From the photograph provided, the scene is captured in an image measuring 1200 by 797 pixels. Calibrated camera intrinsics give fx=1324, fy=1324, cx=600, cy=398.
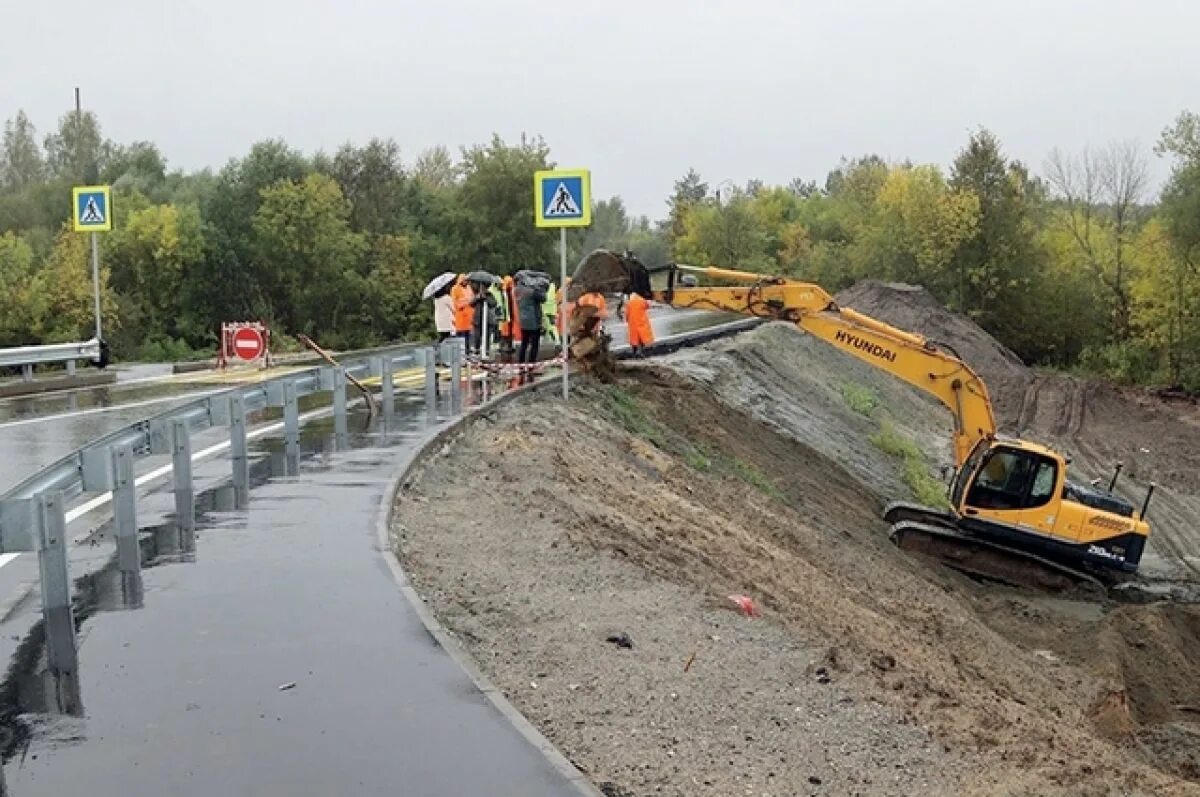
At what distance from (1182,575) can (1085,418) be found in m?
19.0

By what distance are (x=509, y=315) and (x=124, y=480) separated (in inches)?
570

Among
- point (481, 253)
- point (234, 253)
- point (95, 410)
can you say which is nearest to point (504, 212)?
point (481, 253)

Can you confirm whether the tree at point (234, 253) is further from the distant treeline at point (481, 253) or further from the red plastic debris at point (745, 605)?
the red plastic debris at point (745, 605)

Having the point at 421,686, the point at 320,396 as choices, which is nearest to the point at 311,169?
the point at 320,396

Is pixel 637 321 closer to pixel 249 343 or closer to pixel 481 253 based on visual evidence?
pixel 249 343

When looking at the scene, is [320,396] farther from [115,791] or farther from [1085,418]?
[1085,418]

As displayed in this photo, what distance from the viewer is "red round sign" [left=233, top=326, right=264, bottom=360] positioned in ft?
82.8

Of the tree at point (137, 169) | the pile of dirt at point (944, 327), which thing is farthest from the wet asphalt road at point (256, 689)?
the tree at point (137, 169)

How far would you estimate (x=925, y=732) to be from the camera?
294 inches

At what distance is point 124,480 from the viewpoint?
9.23 meters

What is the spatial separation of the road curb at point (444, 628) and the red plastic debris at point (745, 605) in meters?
2.48

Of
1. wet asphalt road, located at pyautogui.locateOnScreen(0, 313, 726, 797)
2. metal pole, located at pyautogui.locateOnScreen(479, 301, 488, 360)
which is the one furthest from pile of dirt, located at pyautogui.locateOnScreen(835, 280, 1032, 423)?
wet asphalt road, located at pyautogui.locateOnScreen(0, 313, 726, 797)

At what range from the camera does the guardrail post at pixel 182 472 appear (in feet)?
35.7

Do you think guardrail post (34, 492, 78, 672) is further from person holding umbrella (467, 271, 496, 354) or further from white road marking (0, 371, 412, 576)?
person holding umbrella (467, 271, 496, 354)
